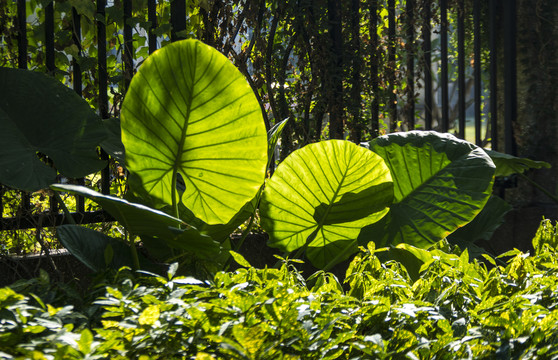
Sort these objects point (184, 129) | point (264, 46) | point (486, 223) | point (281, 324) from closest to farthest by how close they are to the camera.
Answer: point (281, 324), point (184, 129), point (486, 223), point (264, 46)

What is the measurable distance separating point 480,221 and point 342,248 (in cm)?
Result: 81

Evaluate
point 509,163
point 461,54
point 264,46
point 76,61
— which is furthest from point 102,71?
point 461,54

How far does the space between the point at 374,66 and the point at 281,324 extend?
91.2 inches

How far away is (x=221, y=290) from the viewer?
1.44m

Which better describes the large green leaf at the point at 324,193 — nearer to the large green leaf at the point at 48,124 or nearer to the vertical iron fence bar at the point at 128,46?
the large green leaf at the point at 48,124

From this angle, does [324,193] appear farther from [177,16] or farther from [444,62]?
[444,62]

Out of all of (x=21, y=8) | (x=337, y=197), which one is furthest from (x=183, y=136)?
(x=21, y=8)

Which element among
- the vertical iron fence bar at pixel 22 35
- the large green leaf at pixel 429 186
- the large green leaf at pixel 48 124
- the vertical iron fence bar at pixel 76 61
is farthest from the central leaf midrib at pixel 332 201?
the vertical iron fence bar at pixel 22 35

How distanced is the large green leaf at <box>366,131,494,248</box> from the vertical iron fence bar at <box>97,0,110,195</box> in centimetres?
106

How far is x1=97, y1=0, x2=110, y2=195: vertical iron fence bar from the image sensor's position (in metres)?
2.66

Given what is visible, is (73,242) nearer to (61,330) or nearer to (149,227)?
(149,227)

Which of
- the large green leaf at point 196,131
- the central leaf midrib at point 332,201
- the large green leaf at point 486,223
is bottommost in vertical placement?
the large green leaf at point 486,223

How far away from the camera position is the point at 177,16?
2.76 m

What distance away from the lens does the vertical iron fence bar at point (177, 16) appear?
276cm
